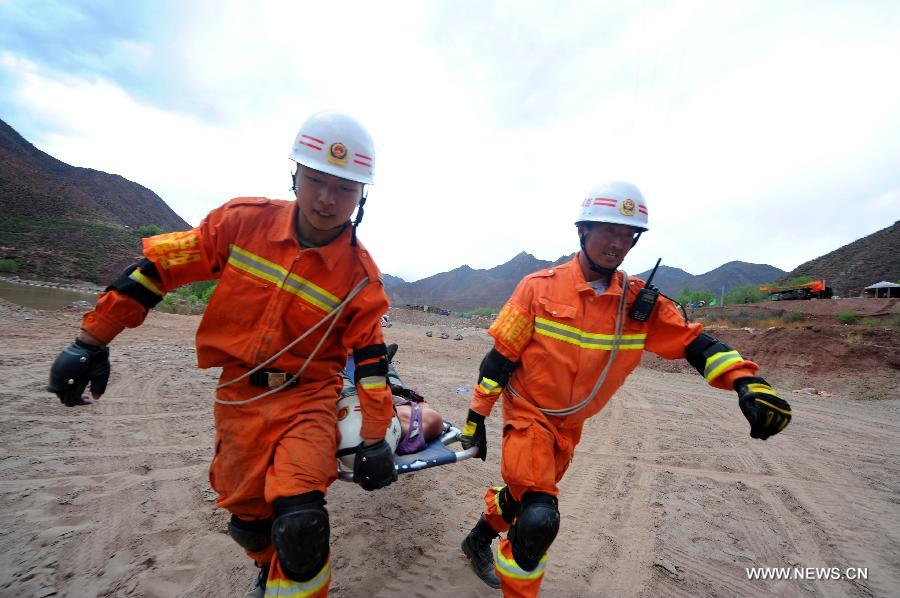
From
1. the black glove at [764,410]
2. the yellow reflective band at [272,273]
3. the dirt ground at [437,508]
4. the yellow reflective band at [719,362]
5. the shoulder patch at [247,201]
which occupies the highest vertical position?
the shoulder patch at [247,201]

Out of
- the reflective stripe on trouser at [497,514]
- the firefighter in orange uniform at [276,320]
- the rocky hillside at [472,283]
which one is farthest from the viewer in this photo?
the rocky hillside at [472,283]

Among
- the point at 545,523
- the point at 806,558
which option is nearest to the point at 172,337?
the point at 545,523

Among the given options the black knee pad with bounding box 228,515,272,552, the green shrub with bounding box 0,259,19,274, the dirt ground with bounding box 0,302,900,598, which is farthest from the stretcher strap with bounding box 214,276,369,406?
the green shrub with bounding box 0,259,19,274

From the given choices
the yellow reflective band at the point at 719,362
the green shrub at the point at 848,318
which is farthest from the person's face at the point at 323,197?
the green shrub at the point at 848,318

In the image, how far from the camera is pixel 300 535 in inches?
66.6

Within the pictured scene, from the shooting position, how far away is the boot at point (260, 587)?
2188 mm

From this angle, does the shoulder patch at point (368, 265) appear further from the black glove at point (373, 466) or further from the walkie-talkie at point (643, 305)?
the walkie-talkie at point (643, 305)

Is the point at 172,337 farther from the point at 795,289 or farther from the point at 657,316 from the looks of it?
the point at 795,289

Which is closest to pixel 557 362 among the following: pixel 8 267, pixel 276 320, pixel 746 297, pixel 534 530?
pixel 534 530

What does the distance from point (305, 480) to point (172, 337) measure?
990cm

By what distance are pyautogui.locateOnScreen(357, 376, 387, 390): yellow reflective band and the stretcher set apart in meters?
0.44

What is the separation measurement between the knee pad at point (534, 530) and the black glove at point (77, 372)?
6.51 feet

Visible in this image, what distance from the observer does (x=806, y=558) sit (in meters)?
3.02

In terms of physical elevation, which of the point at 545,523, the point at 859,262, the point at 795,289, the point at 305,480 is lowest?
the point at 545,523
